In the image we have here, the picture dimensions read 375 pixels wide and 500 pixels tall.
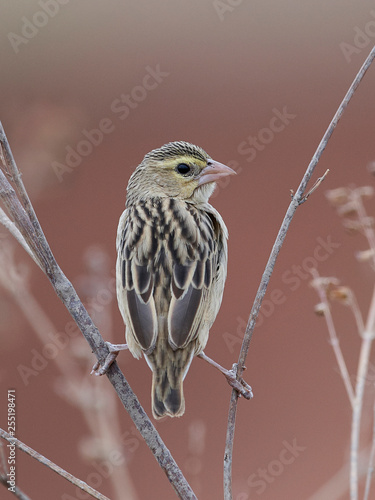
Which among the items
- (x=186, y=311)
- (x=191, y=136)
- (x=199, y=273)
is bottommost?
(x=186, y=311)

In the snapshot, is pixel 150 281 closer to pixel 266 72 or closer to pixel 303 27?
pixel 266 72

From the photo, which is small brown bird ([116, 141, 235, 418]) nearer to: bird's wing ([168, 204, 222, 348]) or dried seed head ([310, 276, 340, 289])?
bird's wing ([168, 204, 222, 348])

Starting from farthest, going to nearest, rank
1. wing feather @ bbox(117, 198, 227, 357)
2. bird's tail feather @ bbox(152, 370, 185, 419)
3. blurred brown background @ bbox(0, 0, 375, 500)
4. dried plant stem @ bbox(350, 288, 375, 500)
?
blurred brown background @ bbox(0, 0, 375, 500)
wing feather @ bbox(117, 198, 227, 357)
bird's tail feather @ bbox(152, 370, 185, 419)
dried plant stem @ bbox(350, 288, 375, 500)

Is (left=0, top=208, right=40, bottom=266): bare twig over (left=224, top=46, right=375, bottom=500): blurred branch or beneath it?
beneath

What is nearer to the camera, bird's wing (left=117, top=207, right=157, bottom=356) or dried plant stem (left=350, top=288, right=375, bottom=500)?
dried plant stem (left=350, top=288, right=375, bottom=500)

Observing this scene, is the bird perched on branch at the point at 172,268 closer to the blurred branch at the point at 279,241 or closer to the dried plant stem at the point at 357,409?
→ the blurred branch at the point at 279,241

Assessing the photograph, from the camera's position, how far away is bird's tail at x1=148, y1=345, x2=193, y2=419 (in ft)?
10.5

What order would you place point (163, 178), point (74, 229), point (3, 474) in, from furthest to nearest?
point (74, 229) → point (163, 178) → point (3, 474)

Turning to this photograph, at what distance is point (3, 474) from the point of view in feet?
6.77

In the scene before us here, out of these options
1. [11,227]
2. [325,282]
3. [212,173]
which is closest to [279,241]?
[325,282]

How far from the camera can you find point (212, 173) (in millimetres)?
4188

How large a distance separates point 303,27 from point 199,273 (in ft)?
17.2

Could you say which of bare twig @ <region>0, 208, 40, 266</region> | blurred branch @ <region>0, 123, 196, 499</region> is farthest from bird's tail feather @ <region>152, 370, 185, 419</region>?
bare twig @ <region>0, 208, 40, 266</region>

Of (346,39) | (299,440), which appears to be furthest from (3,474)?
(346,39)
